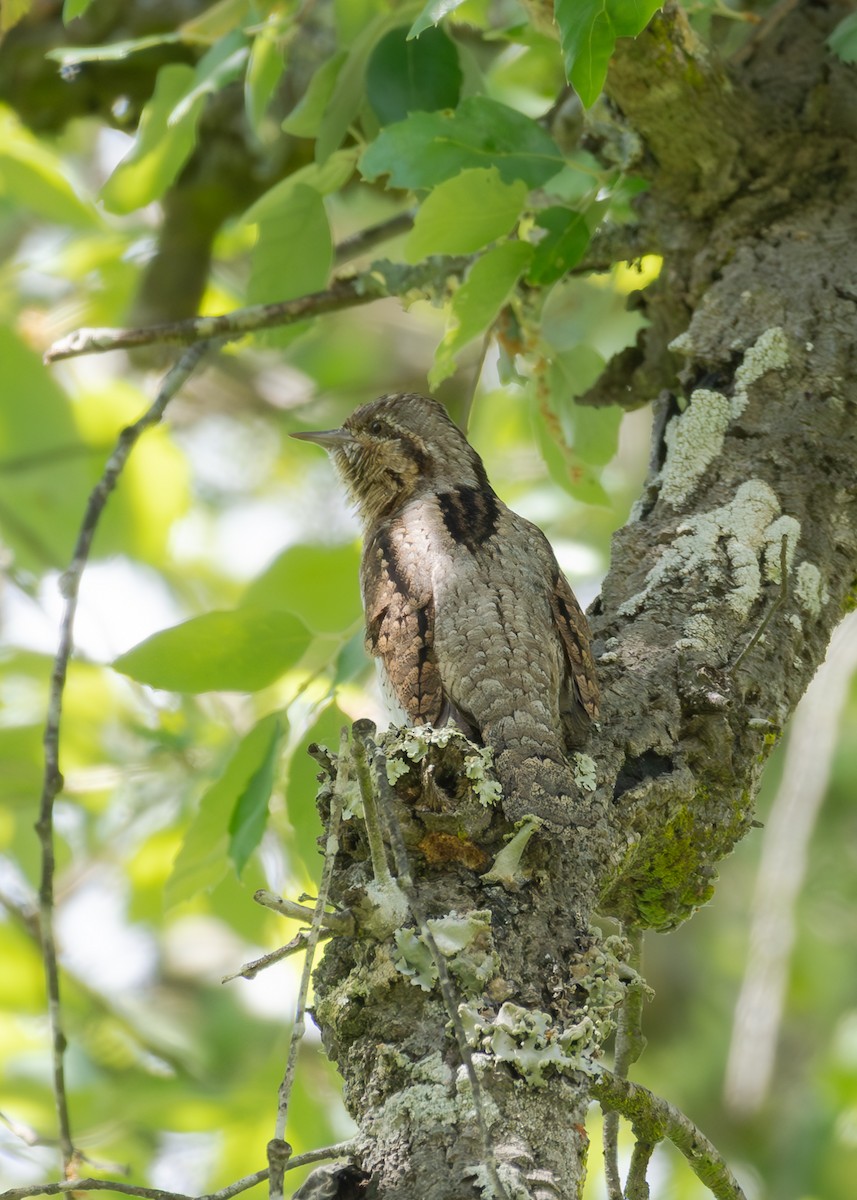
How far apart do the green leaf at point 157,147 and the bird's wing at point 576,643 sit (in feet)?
5.59

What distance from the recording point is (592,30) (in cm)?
247

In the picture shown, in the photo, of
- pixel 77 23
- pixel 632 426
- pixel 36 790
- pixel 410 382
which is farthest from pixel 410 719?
pixel 632 426

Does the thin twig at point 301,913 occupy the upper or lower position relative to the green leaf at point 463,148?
lower

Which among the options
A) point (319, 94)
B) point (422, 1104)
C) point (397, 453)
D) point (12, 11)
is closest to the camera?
point (422, 1104)

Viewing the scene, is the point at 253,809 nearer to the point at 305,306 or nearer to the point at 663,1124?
the point at 663,1124

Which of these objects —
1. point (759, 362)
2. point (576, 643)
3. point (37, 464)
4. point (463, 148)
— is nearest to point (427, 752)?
point (576, 643)

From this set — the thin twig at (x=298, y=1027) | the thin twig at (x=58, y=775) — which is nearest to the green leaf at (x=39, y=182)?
the thin twig at (x=58, y=775)

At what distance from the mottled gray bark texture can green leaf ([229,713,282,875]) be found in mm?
890

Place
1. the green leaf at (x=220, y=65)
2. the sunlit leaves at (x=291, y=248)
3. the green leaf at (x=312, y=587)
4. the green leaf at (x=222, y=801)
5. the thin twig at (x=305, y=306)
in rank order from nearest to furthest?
the green leaf at (x=222, y=801), the green leaf at (x=220, y=65), the thin twig at (x=305, y=306), the sunlit leaves at (x=291, y=248), the green leaf at (x=312, y=587)

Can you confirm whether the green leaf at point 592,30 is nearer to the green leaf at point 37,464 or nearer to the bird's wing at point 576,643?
the bird's wing at point 576,643

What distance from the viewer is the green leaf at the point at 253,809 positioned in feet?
10.3

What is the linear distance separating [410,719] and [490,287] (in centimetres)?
114

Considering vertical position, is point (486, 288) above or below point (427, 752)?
above

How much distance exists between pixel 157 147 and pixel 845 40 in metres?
1.99
